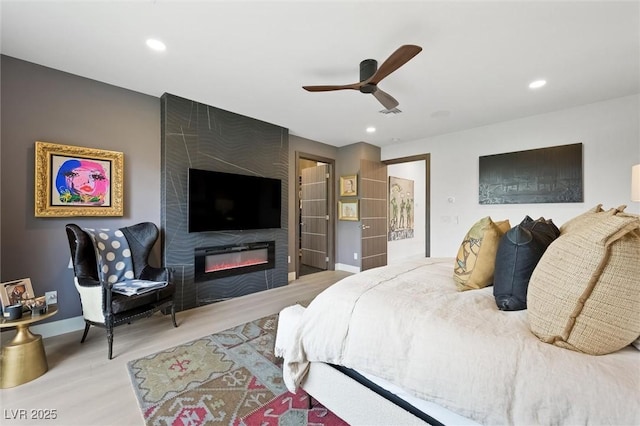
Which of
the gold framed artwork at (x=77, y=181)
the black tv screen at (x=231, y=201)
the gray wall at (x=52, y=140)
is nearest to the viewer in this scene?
the gray wall at (x=52, y=140)

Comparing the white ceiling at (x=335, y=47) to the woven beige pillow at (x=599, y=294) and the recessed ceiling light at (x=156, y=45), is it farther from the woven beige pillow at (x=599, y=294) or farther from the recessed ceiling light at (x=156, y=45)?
the woven beige pillow at (x=599, y=294)

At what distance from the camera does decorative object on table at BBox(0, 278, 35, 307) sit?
194 cm

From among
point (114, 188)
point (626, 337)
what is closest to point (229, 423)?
point (626, 337)

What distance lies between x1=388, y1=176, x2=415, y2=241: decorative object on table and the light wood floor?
357cm

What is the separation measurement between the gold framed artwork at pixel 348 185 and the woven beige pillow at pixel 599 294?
4226mm

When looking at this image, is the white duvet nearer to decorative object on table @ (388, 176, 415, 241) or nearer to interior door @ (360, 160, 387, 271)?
interior door @ (360, 160, 387, 271)

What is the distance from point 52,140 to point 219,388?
285 cm

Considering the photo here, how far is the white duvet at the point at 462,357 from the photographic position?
766 millimetres

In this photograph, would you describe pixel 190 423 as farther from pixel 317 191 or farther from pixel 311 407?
pixel 317 191

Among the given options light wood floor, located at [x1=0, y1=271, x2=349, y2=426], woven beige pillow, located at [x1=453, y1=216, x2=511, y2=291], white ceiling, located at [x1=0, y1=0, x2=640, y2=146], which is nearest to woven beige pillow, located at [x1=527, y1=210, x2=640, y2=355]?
woven beige pillow, located at [x1=453, y1=216, x2=511, y2=291]

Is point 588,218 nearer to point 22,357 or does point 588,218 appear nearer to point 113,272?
point 22,357

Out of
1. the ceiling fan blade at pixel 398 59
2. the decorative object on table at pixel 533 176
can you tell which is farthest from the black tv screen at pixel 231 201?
the decorative object on table at pixel 533 176

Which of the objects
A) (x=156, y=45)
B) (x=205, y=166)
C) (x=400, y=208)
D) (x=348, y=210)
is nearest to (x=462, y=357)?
(x=156, y=45)

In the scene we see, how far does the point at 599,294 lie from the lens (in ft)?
2.77
